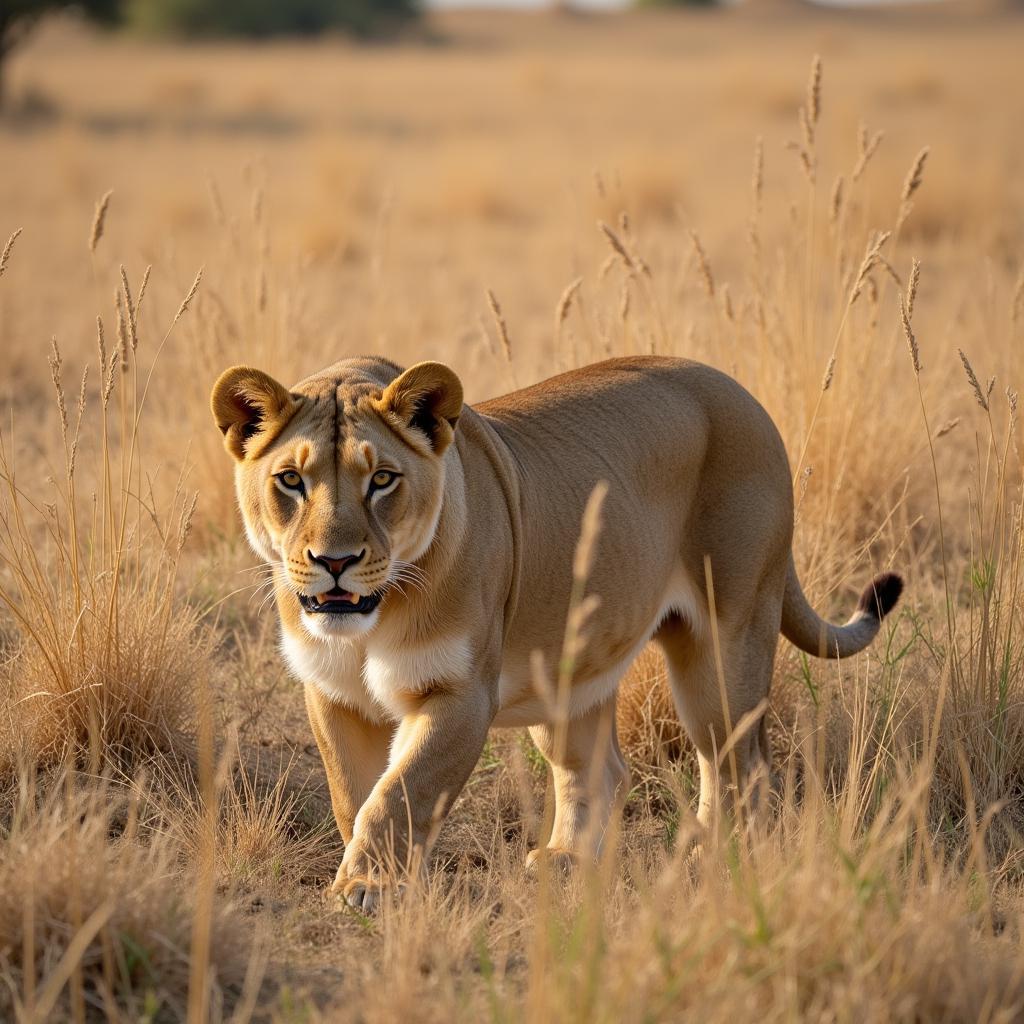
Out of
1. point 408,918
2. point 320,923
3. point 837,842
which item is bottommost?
point 320,923

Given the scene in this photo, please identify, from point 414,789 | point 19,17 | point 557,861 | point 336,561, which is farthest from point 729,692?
point 19,17

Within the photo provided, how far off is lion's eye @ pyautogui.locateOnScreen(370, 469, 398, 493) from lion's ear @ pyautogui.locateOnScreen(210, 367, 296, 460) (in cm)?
27

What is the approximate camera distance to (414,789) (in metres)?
3.27

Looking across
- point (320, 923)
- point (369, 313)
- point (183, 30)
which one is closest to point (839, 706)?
point (320, 923)

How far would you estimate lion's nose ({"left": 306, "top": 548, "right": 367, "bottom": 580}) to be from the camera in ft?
10.2

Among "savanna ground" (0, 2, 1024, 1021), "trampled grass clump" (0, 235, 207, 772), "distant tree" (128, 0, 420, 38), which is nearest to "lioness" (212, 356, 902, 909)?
"savanna ground" (0, 2, 1024, 1021)

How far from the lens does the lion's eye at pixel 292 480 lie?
10.6ft

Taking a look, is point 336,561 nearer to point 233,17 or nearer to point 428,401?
point 428,401

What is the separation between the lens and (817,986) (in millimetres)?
2570

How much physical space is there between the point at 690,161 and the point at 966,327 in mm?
8070

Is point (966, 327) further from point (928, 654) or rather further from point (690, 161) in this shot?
point (690, 161)

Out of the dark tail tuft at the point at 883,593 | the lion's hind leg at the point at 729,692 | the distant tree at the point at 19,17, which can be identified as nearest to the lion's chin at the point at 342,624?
the lion's hind leg at the point at 729,692

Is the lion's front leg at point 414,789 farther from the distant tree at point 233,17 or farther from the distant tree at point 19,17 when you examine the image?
the distant tree at point 233,17

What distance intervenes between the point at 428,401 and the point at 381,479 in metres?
0.23
